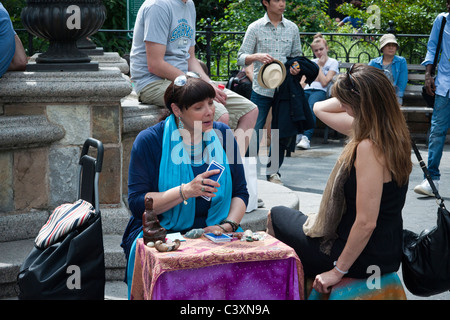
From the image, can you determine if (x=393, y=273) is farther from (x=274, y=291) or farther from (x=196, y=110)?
(x=196, y=110)

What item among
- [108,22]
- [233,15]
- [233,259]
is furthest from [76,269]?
[108,22]

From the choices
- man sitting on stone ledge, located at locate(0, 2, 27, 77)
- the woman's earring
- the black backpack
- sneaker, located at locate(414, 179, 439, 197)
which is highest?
man sitting on stone ledge, located at locate(0, 2, 27, 77)

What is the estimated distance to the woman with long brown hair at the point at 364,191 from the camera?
3.09 meters

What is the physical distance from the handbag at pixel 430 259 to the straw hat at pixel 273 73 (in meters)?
3.63

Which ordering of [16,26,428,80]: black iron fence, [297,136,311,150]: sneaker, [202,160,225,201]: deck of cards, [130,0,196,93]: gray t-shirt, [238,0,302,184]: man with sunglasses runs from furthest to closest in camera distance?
1. [16,26,428,80]: black iron fence
2. [297,136,311,150]: sneaker
3. [238,0,302,184]: man with sunglasses
4. [130,0,196,93]: gray t-shirt
5. [202,160,225,201]: deck of cards

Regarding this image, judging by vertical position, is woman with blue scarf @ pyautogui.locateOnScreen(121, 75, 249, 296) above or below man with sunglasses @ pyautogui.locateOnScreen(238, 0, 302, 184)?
below

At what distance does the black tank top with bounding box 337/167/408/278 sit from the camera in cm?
319

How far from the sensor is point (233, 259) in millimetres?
2938

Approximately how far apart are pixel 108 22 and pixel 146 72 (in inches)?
360

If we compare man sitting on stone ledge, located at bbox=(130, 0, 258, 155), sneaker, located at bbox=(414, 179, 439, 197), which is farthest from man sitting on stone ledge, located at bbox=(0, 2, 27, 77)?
sneaker, located at bbox=(414, 179, 439, 197)

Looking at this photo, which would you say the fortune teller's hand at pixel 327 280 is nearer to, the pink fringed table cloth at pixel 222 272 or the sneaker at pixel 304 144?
the pink fringed table cloth at pixel 222 272

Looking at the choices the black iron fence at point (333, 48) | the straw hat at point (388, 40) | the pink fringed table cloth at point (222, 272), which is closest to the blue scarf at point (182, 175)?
the pink fringed table cloth at point (222, 272)

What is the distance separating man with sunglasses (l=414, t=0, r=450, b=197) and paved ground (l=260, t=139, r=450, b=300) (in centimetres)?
24

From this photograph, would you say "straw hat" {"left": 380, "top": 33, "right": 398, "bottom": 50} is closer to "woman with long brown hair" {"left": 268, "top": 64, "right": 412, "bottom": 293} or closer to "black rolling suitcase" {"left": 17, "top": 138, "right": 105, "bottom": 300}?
"woman with long brown hair" {"left": 268, "top": 64, "right": 412, "bottom": 293}
